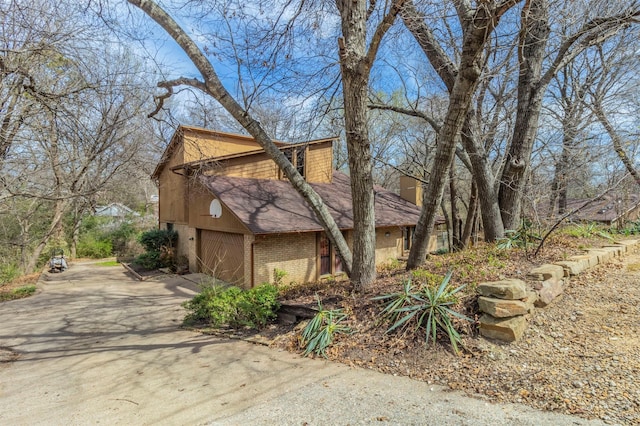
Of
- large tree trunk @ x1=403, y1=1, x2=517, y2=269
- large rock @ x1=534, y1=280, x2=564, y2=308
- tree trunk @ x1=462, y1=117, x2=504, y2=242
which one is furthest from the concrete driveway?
tree trunk @ x1=462, y1=117, x2=504, y2=242

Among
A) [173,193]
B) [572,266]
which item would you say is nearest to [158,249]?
[173,193]

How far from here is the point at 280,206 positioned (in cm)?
1309

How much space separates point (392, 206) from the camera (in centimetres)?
1717

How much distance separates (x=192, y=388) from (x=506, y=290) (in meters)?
4.00

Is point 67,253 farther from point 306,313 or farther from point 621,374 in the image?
point 621,374

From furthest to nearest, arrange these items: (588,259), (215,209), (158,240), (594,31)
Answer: (158,240) < (215,209) < (594,31) < (588,259)

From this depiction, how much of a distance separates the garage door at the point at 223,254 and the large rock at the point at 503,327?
8.52 metres

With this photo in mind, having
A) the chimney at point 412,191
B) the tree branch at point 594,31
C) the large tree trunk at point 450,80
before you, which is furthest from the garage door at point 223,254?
the chimney at point 412,191

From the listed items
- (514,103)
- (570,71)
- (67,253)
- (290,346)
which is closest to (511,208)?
(290,346)

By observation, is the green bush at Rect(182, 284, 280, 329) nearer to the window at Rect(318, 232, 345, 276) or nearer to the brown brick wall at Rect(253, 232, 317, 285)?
the brown brick wall at Rect(253, 232, 317, 285)

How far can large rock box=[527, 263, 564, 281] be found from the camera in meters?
4.73

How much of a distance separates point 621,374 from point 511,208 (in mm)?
5236

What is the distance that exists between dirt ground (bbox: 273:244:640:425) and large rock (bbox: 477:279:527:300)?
35 cm

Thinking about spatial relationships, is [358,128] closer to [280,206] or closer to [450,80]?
[450,80]
